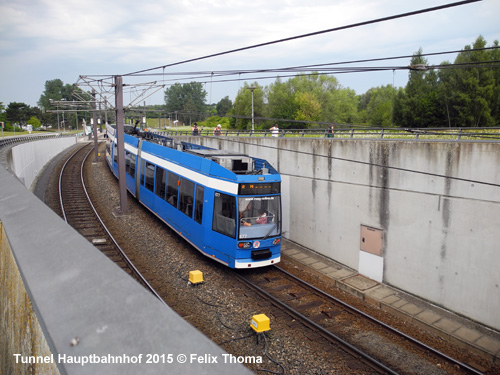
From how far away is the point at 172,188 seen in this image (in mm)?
14633

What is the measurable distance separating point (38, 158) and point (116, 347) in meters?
34.1

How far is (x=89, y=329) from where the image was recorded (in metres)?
1.68

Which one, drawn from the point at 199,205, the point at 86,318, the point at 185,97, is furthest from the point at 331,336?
the point at 185,97

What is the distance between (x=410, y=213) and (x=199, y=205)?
6.48 meters

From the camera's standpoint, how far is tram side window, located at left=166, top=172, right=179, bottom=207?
46.9 feet

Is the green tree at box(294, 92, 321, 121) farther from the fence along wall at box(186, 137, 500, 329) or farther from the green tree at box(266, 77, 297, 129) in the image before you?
the fence along wall at box(186, 137, 500, 329)

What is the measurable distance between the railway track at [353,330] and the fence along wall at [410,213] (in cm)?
220

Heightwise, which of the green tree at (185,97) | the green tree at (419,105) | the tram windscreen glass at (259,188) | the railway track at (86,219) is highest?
the green tree at (185,97)

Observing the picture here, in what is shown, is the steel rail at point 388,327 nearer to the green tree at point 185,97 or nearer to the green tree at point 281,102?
the green tree at point 281,102

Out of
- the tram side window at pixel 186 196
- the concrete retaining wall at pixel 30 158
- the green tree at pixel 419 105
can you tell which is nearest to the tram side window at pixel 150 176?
the tram side window at pixel 186 196

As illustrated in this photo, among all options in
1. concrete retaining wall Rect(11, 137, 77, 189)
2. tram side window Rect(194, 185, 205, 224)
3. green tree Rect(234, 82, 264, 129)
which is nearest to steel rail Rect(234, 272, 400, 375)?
tram side window Rect(194, 185, 205, 224)

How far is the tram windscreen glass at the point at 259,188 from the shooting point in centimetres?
1136

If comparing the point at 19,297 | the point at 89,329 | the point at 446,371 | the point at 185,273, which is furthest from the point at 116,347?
the point at 185,273

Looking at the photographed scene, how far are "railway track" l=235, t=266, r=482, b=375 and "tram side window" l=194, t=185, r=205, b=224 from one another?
228 cm
